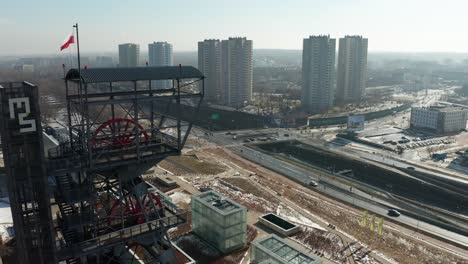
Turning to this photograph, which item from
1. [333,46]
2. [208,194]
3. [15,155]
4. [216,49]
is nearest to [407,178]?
[208,194]

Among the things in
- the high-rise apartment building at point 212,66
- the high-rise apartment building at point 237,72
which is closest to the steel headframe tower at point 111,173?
the high-rise apartment building at point 237,72

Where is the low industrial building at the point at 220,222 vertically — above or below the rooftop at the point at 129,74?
below

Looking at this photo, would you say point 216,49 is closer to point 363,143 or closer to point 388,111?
point 388,111

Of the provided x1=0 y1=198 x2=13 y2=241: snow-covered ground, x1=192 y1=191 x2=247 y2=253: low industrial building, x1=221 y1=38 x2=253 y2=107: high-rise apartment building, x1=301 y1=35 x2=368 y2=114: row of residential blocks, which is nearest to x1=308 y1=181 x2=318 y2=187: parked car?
x1=192 y1=191 x2=247 y2=253: low industrial building

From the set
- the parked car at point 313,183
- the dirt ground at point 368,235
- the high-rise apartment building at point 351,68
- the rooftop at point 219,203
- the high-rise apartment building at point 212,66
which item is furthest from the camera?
the high-rise apartment building at point 351,68

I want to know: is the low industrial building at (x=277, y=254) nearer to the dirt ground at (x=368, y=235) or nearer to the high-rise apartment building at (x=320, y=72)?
the dirt ground at (x=368, y=235)

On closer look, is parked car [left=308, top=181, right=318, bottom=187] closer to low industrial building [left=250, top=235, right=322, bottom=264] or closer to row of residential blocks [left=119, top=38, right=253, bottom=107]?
low industrial building [left=250, top=235, right=322, bottom=264]

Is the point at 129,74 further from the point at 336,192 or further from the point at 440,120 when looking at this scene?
the point at 440,120
